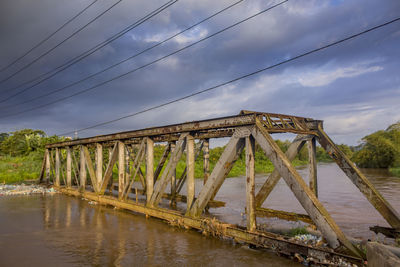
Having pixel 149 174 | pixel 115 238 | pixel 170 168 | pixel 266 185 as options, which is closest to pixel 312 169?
pixel 266 185

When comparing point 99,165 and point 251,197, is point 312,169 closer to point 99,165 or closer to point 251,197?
point 251,197

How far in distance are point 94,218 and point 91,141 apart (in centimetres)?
462

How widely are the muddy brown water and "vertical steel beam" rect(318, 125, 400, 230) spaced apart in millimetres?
1426

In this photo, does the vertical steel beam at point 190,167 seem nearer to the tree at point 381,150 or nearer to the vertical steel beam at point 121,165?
the vertical steel beam at point 121,165

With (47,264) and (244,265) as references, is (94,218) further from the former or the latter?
(244,265)

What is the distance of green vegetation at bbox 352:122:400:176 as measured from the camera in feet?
137

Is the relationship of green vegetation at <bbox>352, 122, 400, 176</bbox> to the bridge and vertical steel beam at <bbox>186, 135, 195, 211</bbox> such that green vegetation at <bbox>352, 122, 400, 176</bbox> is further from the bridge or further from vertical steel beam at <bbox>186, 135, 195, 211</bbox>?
vertical steel beam at <bbox>186, 135, 195, 211</bbox>

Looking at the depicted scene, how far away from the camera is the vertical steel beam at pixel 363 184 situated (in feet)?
22.2

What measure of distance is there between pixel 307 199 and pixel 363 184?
280 cm

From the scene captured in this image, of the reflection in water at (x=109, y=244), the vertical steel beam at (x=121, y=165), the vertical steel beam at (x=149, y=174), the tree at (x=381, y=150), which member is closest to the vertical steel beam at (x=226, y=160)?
the reflection in water at (x=109, y=244)

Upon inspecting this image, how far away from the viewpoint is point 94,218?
33.6 feet

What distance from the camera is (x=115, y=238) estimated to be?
25.2ft

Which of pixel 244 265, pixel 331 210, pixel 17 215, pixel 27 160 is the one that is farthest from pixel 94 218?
pixel 27 160

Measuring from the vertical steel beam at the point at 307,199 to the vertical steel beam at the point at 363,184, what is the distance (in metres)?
2.44
